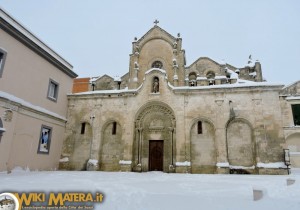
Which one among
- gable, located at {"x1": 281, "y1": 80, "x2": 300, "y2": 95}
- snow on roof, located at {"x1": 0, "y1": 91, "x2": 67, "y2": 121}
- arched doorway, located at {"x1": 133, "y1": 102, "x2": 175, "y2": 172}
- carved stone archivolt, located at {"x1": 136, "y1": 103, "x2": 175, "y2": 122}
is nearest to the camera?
snow on roof, located at {"x1": 0, "y1": 91, "x2": 67, "y2": 121}

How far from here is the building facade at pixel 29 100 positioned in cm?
1304

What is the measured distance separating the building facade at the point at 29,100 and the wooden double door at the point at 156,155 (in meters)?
8.15

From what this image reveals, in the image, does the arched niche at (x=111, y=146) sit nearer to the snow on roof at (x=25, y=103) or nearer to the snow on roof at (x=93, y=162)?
the snow on roof at (x=93, y=162)

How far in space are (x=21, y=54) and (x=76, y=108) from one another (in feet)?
23.1

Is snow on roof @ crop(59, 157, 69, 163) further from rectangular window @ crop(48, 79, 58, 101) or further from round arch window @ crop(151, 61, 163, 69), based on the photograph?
round arch window @ crop(151, 61, 163, 69)

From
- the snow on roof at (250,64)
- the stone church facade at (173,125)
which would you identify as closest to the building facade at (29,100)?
the stone church facade at (173,125)

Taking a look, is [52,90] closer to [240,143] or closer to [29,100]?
[29,100]

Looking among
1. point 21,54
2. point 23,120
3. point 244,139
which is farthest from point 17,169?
point 244,139

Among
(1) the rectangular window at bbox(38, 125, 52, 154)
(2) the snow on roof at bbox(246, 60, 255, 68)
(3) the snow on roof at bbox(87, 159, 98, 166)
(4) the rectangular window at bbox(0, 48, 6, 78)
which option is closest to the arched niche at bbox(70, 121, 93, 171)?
(3) the snow on roof at bbox(87, 159, 98, 166)

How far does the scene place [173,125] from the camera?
17.8 meters

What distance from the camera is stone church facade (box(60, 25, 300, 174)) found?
1598 cm

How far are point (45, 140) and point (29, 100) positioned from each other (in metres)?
3.57

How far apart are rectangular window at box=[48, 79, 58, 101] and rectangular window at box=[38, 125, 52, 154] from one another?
2685mm

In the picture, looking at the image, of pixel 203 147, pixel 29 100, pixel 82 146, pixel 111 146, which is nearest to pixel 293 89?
pixel 203 147
